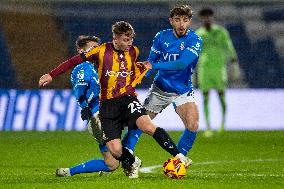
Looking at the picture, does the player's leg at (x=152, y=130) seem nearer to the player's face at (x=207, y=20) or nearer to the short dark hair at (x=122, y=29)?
the short dark hair at (x=122, y=29)

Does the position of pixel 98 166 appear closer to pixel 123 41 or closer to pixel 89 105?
pixel 89 105

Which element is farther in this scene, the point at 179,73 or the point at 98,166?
the point at 179,73

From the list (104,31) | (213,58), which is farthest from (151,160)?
(104,31)

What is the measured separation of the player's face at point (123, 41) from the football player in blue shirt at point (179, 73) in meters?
0.68

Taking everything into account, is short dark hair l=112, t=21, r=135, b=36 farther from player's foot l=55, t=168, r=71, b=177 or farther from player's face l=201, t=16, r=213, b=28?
player's face l=201, t=16, r=213, b=28

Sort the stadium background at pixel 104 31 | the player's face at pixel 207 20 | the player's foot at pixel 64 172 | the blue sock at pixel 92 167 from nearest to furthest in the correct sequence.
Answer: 1. the blue sock at pixel 92 167
2. the player's foot at pixel 64 172
3. the player's face at pixel 207 20
4. the stadium background at pixel 104 31

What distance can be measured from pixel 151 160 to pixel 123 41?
346 centimetres

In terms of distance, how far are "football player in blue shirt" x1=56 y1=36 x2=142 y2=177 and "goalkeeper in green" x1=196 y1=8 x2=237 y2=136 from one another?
6.71 meters

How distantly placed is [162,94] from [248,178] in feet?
5.56

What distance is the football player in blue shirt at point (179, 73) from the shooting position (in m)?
11.1

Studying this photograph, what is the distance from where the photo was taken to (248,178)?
35.3 feet

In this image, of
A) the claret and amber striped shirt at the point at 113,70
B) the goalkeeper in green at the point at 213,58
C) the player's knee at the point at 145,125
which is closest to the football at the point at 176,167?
the player's knee at the point at 145,125

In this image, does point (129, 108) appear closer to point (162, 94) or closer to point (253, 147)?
point (162, 94)

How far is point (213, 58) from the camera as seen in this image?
18531 millimetres
